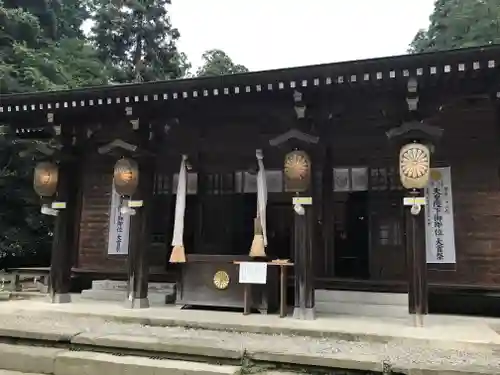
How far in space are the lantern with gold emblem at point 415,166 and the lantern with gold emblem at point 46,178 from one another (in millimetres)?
5885

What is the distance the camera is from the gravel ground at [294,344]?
423 centimetres

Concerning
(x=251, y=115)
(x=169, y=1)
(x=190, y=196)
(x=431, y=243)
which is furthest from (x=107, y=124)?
(x=169, y=1)

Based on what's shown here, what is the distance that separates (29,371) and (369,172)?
589cm

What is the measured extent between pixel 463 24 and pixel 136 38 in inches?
658

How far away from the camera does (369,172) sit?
764 cm

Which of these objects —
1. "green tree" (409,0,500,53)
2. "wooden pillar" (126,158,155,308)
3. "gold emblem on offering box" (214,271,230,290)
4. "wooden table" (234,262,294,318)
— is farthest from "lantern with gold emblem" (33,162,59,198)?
"green tree" (409,0,500,53)

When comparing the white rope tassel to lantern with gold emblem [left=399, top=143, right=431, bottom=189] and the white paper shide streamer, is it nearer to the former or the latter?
the white paper shide streamer

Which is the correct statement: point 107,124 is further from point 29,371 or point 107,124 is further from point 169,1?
point 169,1

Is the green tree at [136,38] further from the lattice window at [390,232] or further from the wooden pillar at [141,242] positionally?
the lattice window at [390,232]

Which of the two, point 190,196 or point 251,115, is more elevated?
point 251,115

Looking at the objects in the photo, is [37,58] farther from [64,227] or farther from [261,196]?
[261,196]

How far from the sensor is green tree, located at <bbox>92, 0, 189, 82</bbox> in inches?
854

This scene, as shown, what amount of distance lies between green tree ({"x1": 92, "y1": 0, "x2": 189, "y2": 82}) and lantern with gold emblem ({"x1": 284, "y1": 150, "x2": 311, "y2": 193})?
16.8m

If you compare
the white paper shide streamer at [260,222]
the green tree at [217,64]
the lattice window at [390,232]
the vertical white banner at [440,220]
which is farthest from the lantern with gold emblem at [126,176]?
the green tree at [217,64]
